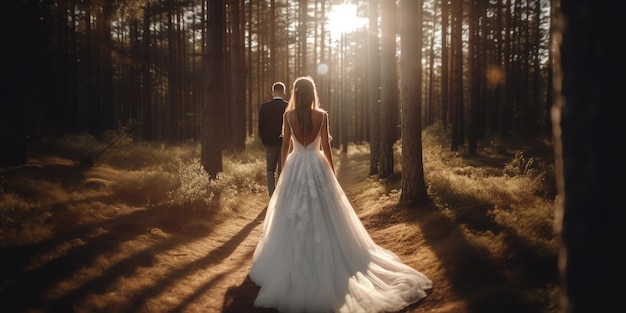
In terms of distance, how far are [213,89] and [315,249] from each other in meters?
6.62

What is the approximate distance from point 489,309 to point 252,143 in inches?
902

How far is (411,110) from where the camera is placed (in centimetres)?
813

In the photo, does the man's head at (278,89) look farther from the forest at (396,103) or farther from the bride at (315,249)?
the bride at (315,249)

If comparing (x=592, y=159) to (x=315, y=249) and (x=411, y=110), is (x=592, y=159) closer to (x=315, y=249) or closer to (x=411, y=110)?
(x=315, y=249)

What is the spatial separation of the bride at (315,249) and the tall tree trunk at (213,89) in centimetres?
504

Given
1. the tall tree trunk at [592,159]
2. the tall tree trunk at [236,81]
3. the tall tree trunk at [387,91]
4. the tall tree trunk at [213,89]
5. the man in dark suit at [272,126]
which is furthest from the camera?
the tall tree trunk at [236,81]

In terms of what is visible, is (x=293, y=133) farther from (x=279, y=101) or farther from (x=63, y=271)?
(x=279, y=101)

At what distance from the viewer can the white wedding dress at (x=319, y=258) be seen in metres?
4.32

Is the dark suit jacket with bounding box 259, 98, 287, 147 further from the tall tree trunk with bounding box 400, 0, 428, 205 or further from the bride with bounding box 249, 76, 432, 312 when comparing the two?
the bride with bounding box 249, 76, 432, 312

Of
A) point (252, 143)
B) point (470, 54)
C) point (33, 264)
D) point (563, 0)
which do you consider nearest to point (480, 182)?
point (563, 0)

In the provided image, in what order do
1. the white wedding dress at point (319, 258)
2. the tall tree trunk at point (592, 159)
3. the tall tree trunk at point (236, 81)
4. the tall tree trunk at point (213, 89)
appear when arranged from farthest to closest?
the tall tree trunk at point (236, 81) → the tall tree trunk at point (213, 89) → the white wedding dress at point (319, 258) → the tall tree trunk at point (592, 159)

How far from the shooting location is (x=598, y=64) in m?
2.03

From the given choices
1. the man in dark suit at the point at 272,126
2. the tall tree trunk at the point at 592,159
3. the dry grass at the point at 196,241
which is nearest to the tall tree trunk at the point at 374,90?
the dry grass at the point at 196,241

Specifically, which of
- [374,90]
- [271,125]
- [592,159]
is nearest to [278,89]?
[271,125]
